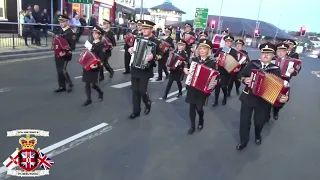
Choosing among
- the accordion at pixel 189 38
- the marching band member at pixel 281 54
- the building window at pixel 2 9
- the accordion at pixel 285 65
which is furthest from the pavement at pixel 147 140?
the building window at pixel 2 9

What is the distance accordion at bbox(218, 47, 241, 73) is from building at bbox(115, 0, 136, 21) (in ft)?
105

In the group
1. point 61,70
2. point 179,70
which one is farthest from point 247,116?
point 61,70

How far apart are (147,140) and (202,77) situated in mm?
1587

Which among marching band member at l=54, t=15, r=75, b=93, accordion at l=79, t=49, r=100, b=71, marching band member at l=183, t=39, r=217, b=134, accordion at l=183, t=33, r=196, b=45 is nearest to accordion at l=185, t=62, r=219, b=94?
marching band member at l=183, t=39, r=217, b=134

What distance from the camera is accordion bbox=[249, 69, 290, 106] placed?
4.81m

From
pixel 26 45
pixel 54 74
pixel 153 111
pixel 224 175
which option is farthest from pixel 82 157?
pixel 26 45

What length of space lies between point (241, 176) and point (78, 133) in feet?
9.98

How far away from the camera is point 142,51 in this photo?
595 cm

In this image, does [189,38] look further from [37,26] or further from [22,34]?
[22,34]

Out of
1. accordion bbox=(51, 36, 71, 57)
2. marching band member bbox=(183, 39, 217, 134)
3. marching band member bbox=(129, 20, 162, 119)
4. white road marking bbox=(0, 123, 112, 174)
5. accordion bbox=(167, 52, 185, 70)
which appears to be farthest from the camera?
accordion bbox=(167, 52, 185, 70)

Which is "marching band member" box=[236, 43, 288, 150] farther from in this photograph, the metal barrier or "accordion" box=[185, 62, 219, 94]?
the metal barrier

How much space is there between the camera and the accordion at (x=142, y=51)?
5897 millimetres

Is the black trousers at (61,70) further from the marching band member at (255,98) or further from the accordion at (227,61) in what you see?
the marching band member at (255,98)

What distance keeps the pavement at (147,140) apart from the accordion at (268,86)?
1188mm
